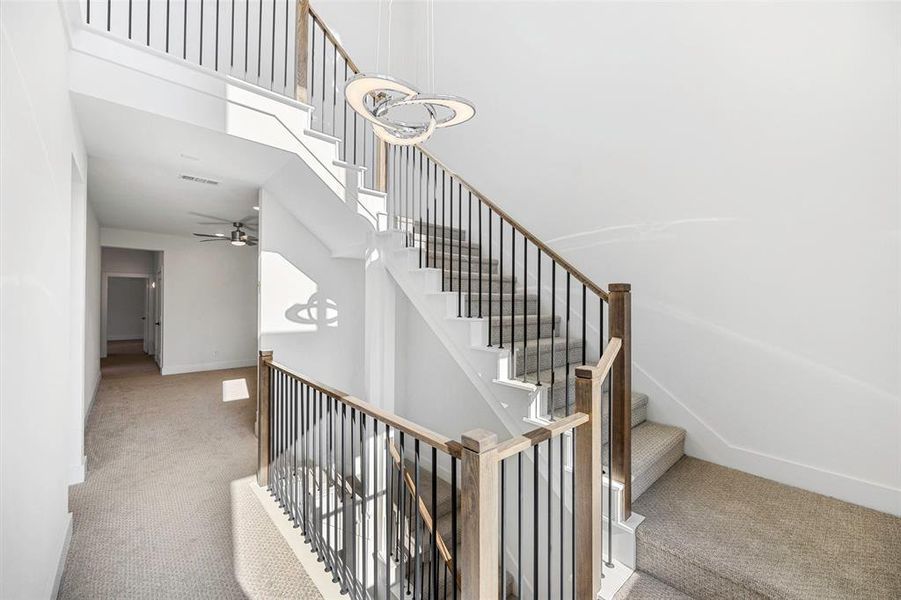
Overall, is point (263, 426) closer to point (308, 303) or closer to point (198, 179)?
point (308, 303)

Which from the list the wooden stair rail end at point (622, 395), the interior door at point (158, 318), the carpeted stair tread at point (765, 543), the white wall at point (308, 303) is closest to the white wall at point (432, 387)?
the white wall at point (308, 303)

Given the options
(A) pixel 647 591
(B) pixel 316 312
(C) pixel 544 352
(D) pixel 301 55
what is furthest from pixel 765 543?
(D) pixel 301 55

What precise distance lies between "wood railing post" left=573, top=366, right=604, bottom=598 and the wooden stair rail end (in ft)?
1.28

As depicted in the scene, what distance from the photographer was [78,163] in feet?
8.51

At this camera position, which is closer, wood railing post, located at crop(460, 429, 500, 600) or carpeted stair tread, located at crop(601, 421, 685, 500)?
wood railing post, located at crop(460, 429, 500, 600)

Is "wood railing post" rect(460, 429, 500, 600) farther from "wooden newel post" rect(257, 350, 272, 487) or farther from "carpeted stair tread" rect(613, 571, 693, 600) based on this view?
"wooden newel post" rect(257, 350, 272, 487)

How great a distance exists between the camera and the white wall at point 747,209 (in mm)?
2270

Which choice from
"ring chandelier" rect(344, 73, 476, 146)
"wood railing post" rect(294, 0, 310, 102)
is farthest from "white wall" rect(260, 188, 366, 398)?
"ring chandelier" rect(344, 73, 476, 146)

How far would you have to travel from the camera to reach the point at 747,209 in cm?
268

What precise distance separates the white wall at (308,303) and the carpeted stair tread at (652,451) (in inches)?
121

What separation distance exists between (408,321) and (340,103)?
3200 mm

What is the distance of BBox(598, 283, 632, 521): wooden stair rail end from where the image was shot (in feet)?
7.02

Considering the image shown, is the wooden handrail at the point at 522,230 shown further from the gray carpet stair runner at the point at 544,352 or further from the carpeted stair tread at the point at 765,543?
the carpeted stair tread at the point at 765,543

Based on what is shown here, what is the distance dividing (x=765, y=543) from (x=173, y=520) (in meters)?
3.37
